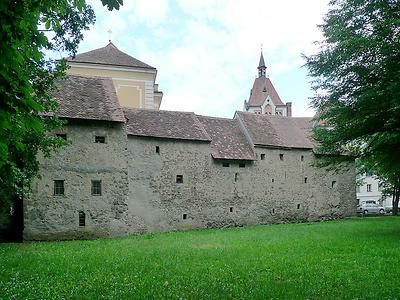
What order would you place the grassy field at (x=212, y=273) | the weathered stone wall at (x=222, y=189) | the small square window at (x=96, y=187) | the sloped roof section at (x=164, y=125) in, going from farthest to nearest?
the sloped roof section at (x=164, y=125), the weathered stone wall at (x=222, y=189), the small square window at (x=96, y=187), the grassy field at (x=212, y=273)

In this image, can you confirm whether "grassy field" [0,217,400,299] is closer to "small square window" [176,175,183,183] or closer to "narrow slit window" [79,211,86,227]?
"narrow slit window" [79,211,86,227]

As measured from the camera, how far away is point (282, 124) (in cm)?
3531

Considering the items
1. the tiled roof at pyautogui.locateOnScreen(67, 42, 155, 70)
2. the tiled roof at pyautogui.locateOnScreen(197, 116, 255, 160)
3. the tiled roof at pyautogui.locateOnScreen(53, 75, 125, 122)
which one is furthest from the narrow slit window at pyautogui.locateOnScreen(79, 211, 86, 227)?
the tiled roof at pyautogui.locateOnScreen(67, 42, 155, 70)

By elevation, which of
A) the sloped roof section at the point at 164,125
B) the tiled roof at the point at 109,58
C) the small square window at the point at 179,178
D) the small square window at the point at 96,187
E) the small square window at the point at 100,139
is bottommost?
the small square window at the point at 96,187

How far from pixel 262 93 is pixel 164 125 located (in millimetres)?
58305

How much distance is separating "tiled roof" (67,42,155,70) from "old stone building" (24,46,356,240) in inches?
311

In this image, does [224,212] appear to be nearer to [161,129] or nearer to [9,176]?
[161,129]

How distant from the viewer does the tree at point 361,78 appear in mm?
16438

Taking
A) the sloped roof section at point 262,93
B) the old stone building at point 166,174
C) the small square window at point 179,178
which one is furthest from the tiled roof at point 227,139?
the sloped roof section at point 262,93

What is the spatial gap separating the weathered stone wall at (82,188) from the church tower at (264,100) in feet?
192

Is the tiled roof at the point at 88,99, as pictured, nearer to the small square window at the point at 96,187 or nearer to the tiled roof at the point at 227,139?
the small square window at the point at 96,187

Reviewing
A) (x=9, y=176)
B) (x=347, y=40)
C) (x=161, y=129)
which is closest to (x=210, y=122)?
(x=161, y=129)

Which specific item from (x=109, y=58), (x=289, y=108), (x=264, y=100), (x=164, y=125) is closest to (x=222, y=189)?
(x=164, y=125)

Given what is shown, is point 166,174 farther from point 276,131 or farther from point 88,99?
point 276,131
